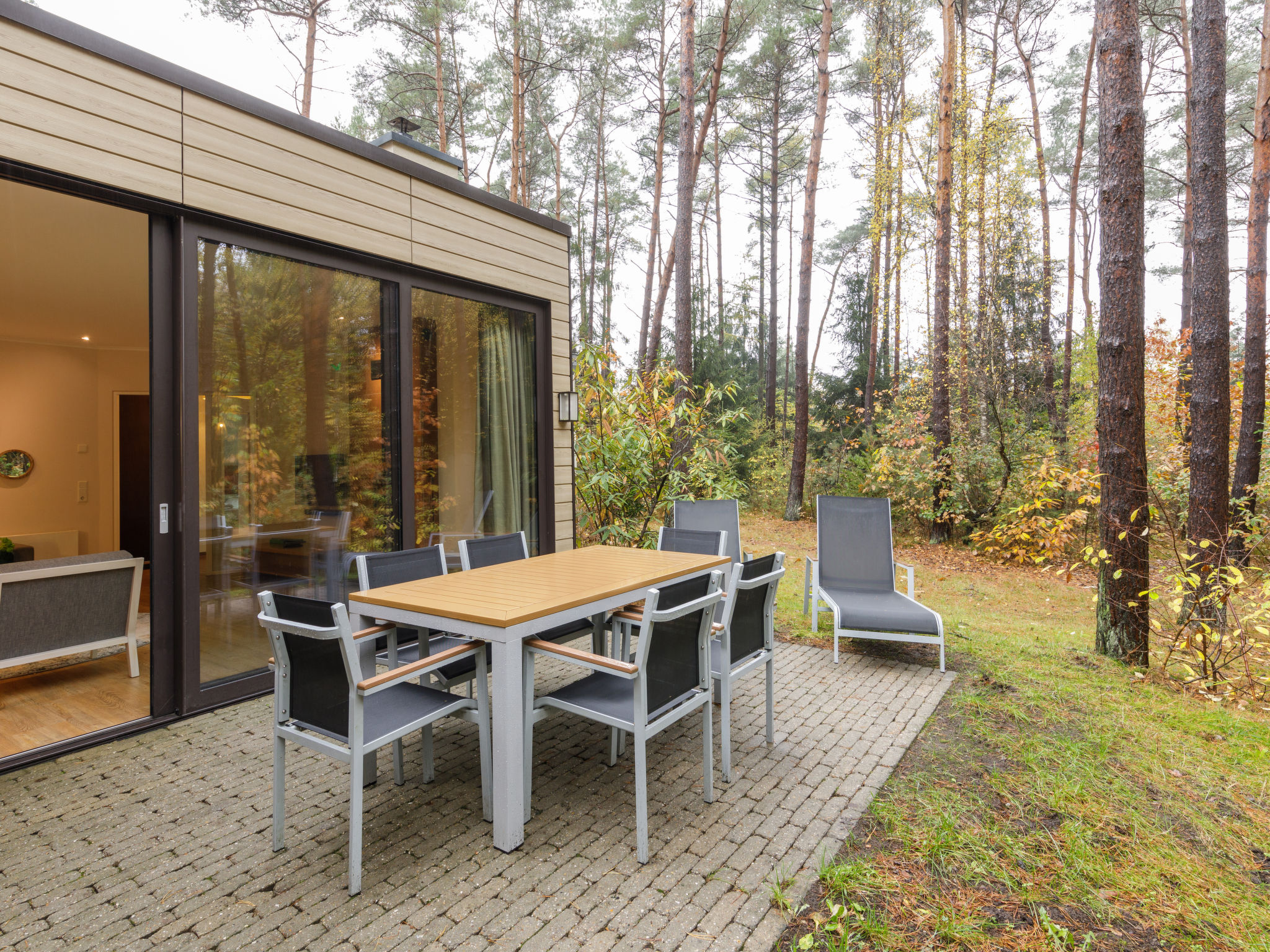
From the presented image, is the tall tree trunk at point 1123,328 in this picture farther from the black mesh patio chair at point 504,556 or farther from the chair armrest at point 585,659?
the chair armrest at point 585,659

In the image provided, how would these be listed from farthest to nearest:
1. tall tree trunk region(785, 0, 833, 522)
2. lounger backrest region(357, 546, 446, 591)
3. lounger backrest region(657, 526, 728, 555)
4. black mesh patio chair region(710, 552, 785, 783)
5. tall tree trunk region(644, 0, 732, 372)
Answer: tall tree trunk region(785, 0, 833, 522)
tall tree trunk region(644, 0, 732, 372)
lounger backrest region(657, 526, 728, 555)
lounger backrest region(357, 546, 446, 591)
black mesh patio chair region(710, 552, 785, 783)

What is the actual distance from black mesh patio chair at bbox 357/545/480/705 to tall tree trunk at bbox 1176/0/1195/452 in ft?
19.7

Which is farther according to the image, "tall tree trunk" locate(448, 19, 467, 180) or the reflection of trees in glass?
"tall tree trunk" locate(448, 19, 467, 180)

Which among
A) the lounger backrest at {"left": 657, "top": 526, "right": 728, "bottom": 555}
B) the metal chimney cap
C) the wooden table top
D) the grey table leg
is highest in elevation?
the metal chimney cap

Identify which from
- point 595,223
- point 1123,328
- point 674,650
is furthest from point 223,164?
point 595,223

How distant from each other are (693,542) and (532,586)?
54.0 inches

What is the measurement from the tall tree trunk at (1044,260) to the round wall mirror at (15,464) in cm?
1189

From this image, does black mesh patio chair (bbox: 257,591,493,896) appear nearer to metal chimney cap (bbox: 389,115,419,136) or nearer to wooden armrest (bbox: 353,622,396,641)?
wooden armrest (bbox: 353,622,396,641)

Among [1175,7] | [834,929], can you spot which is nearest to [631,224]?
[1175,7]

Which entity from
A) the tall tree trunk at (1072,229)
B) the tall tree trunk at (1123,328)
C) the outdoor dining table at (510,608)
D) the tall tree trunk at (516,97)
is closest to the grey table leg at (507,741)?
the outdoor dining table at (510,608)

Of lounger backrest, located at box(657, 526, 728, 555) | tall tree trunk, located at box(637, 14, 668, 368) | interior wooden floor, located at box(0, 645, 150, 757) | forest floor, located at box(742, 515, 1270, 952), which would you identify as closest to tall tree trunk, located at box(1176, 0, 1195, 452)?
forest floor, located at box(742, 515, 1270, 952)

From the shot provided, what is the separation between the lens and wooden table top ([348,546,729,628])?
2.25 m

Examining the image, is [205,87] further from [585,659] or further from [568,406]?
[585,659]

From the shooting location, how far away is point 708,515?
527 centimetres
